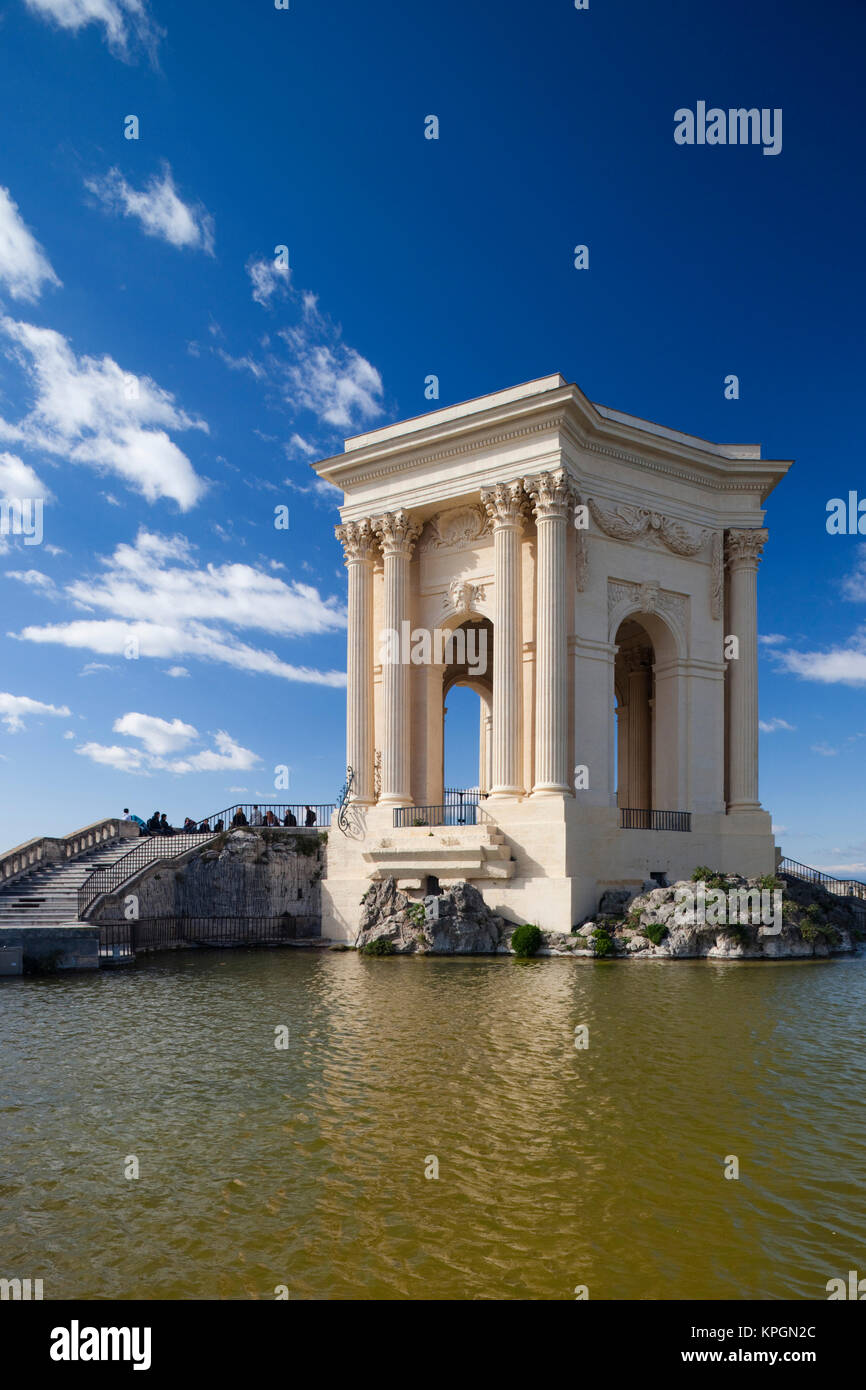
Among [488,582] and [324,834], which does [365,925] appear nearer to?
[324,834]

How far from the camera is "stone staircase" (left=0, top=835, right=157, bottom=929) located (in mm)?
24594

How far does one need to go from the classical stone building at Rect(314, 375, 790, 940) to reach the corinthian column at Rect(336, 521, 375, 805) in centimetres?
7

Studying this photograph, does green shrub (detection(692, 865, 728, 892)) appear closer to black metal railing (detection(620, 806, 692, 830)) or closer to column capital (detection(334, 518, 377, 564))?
black metal railing (detection(620, 806, 692, 830))

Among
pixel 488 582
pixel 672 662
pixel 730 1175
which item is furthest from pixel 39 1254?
pixel 672 662

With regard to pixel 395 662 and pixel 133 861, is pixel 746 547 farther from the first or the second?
pixel 133 861

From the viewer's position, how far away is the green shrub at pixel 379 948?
86.6 ft

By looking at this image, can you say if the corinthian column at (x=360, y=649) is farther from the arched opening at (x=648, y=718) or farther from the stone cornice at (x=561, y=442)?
the arched opening at (x=648, y=718)

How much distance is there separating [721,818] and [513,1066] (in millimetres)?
22556

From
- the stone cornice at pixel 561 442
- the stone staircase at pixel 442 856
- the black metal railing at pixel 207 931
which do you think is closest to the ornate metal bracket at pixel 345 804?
the stone staircase at pixel 442 856

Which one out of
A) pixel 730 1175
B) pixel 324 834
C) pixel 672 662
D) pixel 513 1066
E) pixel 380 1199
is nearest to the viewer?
pixel 380 1199

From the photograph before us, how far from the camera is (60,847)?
30.0 m

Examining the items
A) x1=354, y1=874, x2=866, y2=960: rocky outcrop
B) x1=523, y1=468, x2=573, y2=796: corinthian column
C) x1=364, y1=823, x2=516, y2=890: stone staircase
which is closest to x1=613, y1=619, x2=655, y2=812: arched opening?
x1=523, y1=468, x2=573, y2=796: corinthian column

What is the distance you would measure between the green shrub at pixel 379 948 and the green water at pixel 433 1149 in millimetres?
9932
